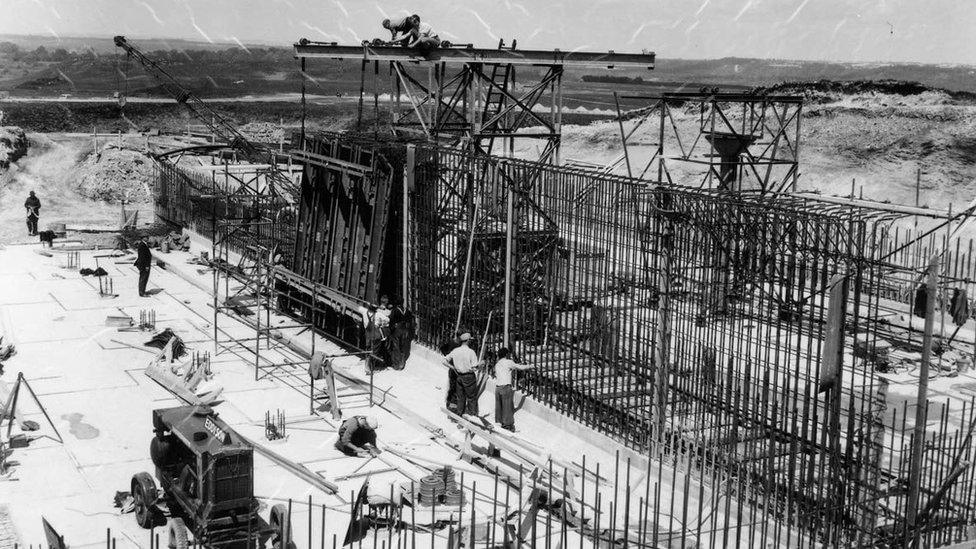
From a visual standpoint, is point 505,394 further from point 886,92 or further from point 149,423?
point 886,92

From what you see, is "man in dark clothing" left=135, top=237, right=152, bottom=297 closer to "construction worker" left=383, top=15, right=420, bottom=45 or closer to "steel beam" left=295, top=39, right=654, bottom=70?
"steel beam" left=295, top=39, right=654, bottom=70

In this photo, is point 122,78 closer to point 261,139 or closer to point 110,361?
point 261,139

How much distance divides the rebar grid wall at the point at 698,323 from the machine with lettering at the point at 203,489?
5.10m

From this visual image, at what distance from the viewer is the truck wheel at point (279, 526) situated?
13.2 metres

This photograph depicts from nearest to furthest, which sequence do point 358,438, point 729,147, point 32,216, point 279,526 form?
1. point 279,526
2. point 358,438
3. point 729,147
4. point 32,216

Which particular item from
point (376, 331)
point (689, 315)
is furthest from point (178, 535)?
point (376, 331)

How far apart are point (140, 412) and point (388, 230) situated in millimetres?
7174

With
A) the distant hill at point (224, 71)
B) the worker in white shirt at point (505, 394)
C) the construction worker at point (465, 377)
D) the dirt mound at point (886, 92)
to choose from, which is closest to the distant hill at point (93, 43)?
the distant hill at point (224, 71)

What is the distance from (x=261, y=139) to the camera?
244 feet

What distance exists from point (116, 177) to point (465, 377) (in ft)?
131

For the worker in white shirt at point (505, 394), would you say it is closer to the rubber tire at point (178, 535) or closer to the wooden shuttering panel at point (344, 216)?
the wooden shuttering panel at point (344, 216)

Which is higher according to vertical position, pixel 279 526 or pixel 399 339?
pixel 399 339

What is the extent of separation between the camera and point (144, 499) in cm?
1433

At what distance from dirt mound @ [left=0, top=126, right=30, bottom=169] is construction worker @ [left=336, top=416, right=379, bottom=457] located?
142ft
